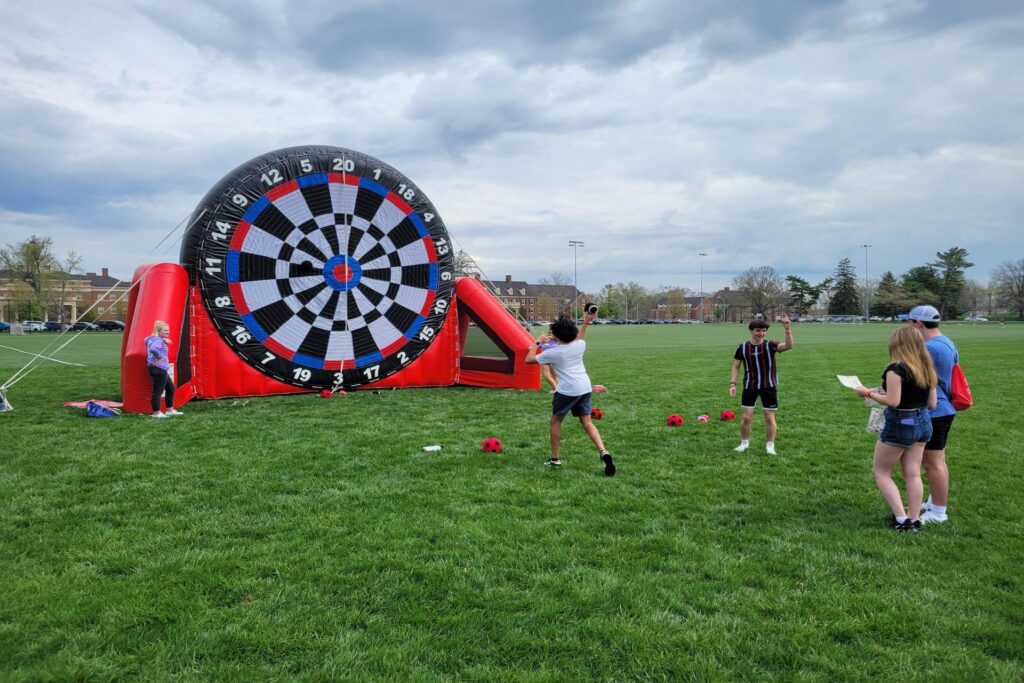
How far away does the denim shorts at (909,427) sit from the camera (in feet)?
15.3

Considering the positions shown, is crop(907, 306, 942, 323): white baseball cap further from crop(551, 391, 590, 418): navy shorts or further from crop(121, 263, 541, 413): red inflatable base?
crop(121, 263, 541, 413): red inflatable base

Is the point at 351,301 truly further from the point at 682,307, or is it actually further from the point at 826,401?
the point at 682,307

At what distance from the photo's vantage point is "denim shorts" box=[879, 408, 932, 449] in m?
4.66

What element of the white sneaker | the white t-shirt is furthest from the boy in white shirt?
the white sneaker

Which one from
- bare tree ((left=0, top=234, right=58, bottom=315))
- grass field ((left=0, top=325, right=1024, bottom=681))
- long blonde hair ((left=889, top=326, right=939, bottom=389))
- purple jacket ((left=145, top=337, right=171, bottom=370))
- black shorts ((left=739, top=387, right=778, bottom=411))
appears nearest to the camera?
grass field ((left=0, top=325, right=1024, bottom=681))

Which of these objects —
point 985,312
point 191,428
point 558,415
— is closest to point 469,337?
point 191,428

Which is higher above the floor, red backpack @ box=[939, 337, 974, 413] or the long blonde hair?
the long blonde hair

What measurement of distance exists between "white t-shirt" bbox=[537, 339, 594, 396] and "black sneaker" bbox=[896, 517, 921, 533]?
2.79m

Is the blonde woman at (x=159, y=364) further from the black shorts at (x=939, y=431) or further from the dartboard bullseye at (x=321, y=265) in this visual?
the black shorts at (x=939, y=431)

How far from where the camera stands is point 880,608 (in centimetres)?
355

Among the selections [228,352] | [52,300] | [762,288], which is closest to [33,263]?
[52,300]

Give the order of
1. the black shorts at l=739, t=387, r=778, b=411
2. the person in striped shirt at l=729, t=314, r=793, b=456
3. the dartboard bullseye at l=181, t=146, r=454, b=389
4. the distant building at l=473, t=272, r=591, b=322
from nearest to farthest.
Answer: the person in striped shirt at l=729, t=314, r=793, b=456, the black shorts at l=739, t=387, r=778, b=411, the dartboard bullseye at l=181, t=146, r=454, b=389, the distant building at l=473, t=272, r=591, b=322

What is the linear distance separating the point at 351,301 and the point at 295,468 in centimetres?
541

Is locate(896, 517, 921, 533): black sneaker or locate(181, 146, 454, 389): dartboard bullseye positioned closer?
locate(896, 517, 921, 533): black sneaker
